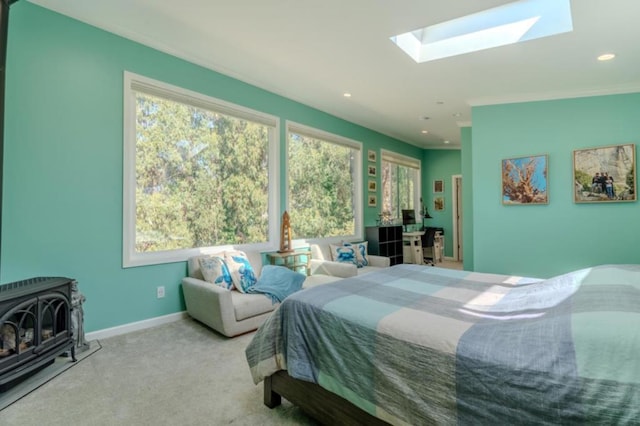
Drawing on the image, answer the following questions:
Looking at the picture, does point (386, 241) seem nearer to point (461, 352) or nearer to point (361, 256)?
point (361, 256)

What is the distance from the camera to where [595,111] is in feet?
13.1

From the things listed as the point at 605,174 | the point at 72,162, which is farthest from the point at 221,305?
the point at 605,174

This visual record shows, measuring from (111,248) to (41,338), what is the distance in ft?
3.10

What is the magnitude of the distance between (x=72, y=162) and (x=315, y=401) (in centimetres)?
276

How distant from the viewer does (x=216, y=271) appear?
3244 millimetres

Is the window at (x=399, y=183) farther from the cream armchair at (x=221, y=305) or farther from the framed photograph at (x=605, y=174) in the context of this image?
the cream armchair at (x=221, y=305)

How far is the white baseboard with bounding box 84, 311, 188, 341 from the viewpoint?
2.77 meters

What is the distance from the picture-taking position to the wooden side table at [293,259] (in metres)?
4.13

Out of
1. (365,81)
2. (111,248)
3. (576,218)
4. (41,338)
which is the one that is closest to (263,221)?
(111,248)

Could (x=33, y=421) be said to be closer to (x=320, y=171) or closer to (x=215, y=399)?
(x=215, y=399)

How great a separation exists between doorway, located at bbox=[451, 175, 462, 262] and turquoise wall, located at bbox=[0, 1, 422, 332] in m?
6.64

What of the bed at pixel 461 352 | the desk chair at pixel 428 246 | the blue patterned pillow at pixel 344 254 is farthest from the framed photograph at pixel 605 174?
the desk chair at pixel 428 246

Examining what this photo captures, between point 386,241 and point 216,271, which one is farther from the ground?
point 386,241

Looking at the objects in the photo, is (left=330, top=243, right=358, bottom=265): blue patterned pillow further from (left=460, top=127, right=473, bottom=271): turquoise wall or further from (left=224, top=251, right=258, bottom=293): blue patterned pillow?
(left=460, top=127, right=473, bottom=271): turquoise wall
